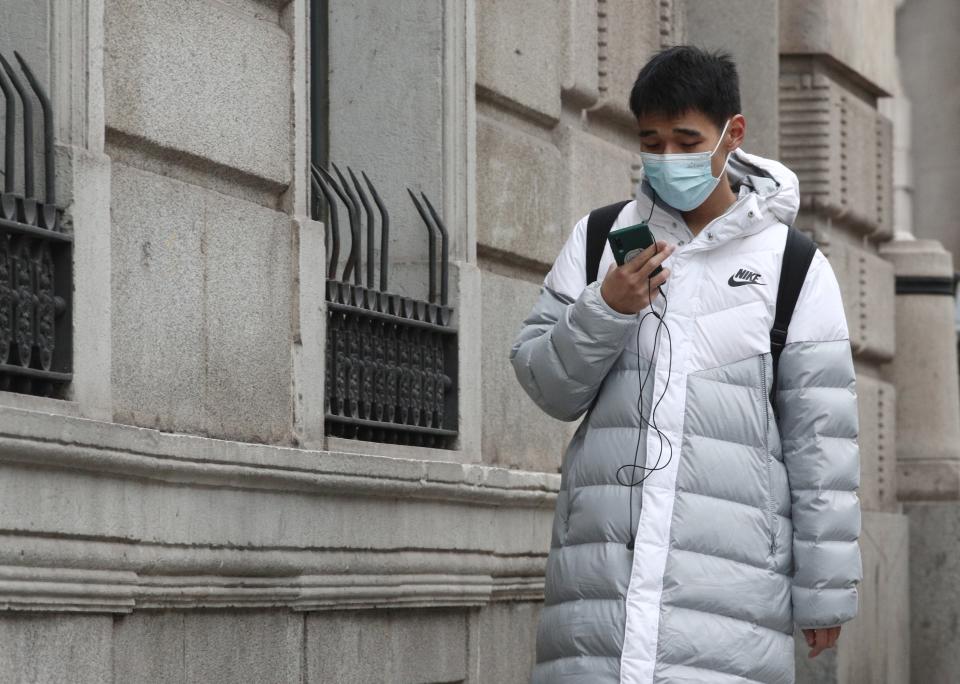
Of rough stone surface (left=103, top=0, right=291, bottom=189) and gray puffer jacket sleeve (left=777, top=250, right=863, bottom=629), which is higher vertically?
rough stone surface (left=103, top=0, right=291, bottom=189)

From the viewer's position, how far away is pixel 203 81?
5.77 m

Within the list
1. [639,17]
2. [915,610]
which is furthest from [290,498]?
[915,610]

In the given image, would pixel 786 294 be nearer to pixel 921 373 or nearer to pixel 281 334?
pixel 281 334

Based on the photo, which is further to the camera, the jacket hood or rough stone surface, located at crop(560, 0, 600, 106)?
rough stone surface, located at crop(560, 0, 600, 106)

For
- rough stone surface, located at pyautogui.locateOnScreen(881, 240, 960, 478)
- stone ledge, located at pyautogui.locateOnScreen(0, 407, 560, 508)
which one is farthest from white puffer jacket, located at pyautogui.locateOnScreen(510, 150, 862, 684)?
rough stone surface, located at pyautogui.locateOnScreen(881, 240, 960, 478)

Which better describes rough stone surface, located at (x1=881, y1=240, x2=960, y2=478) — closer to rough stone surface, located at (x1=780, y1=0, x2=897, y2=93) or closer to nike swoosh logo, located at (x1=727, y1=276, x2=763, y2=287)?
rough stone surface, located at (x1=780, y1=0, x2=897, y2=93)

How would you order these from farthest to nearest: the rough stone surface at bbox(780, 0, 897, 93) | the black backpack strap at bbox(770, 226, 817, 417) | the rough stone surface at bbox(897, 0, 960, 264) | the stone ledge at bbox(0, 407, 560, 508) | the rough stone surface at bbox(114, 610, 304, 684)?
the rough stone surface at bbox(897, 0, 960, 264), the rough stone surface at bbox(780, 0, 897, 93), the rough stone surface at bbox(114, 610, 304, 684), the black backpack strap at bbox(770, 226, 817, 417), the stone ledge at bbox(0, 407, 560, 508)

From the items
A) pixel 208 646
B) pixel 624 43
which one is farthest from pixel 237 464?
pixel 624 43

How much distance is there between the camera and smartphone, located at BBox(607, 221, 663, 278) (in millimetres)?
4738

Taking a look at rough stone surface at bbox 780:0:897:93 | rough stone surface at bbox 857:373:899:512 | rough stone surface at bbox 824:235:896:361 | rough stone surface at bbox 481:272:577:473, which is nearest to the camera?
rough stone surface at bbox 481:272:577:473

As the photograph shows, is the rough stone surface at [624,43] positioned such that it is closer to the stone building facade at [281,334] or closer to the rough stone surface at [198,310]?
the stone building facade at [281,334]

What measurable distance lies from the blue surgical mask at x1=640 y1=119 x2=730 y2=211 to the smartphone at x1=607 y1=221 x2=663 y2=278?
170 mm

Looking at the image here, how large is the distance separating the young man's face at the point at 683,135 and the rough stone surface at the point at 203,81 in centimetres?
126

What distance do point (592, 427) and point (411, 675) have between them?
7.04 feet
